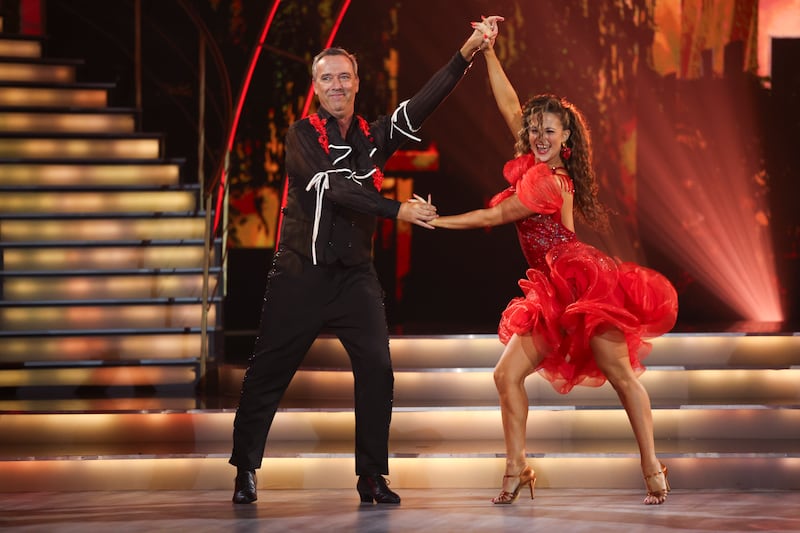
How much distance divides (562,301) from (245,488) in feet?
4.18

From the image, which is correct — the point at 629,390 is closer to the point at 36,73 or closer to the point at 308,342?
Result: the point at 308,342

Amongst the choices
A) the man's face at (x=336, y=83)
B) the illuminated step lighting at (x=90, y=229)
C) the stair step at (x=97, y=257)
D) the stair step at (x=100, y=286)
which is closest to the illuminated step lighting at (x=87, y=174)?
the illuminated step lighting at (x=90, y=229)

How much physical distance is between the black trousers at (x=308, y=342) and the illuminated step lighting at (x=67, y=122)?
3136mm

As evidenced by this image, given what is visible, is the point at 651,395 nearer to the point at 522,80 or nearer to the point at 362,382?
the point at 362,382

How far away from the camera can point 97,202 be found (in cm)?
621

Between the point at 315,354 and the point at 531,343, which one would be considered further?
the point at 315,354

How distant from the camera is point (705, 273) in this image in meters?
7.56

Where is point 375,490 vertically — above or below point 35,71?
below

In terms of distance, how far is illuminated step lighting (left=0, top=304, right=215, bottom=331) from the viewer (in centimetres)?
576

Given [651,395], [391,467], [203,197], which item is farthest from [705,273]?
[391,467]

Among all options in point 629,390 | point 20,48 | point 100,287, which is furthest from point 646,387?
point 20,48

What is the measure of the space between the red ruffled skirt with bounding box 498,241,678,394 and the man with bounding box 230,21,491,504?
498 millimetres

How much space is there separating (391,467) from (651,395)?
1330 millimetres

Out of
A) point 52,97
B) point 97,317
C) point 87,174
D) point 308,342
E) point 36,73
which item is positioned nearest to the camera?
point 308,342
